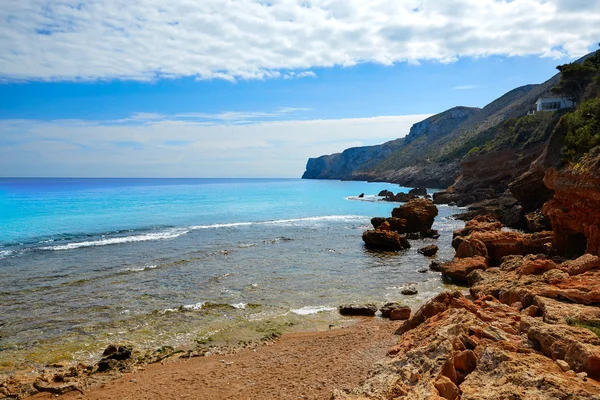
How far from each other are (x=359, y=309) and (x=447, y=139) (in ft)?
465

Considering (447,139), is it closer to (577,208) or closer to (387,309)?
(577,208)

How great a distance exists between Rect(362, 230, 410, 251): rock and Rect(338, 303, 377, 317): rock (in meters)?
13.7

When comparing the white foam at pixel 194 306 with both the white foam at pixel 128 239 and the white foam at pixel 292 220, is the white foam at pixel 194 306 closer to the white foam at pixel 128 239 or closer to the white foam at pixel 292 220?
the white foam at pixel 128 239

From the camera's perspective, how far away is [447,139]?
146 meters

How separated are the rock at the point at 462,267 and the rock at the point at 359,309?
6.17 meters

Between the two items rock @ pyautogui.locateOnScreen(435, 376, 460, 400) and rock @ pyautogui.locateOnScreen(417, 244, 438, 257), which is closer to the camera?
rock @ pyautogui.locateOnScreen(435, 376, 460, 400)

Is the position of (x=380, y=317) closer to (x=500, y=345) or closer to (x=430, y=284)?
(x=430, y=284)

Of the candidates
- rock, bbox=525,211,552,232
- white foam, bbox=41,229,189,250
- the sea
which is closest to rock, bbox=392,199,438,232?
the sea

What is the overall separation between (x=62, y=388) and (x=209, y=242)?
23183 mm

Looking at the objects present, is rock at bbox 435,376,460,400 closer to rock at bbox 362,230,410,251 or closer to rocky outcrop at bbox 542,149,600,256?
rocky outcrop at bbox 542,149,600,256

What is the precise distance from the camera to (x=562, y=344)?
6.58 m

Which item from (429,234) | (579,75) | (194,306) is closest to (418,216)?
(429,234)

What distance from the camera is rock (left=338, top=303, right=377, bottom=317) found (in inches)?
620

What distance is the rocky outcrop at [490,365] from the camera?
18.2 feet
